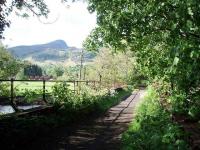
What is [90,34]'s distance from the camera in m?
14.5

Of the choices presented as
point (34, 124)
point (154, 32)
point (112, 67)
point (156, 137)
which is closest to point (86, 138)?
point (34, 124)

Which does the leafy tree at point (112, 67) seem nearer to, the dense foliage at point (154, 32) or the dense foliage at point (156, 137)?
the dense foliage at point (154, 32)

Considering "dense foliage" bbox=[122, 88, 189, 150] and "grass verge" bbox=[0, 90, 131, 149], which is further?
"grass verge" bbox=[0, 90, 131, 149]

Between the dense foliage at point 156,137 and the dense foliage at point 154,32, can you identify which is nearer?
the dense foliage at point 154,32

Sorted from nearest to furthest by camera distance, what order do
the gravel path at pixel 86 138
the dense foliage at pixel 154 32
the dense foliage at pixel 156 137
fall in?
the dense foliage at pixel 154 32 < the dense foliage at pixel 156 137 < the gravel path at pixel 86 138

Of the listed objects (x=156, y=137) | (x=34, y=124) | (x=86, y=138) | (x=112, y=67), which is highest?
(x=112, y=67)

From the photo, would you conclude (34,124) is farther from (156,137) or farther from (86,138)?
(156,137)

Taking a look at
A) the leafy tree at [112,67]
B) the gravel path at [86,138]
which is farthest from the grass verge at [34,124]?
the leafy tree at [112,67]

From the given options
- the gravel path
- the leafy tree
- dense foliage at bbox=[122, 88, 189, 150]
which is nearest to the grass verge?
the gravel path

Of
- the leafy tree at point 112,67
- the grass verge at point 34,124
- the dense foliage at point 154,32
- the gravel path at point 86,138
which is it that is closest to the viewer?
the dense foliage at point 154,32

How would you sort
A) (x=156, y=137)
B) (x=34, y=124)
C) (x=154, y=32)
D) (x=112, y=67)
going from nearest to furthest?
1. (x=156, y=137)
2. (x=34, y=124)
3. (x=154, y=32)
4. (x=112, y=67)

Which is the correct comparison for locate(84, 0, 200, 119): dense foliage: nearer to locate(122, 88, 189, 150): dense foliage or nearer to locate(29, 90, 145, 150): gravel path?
locate(122, 88, 189, 150): dense foliage

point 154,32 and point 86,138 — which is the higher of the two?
point 154,32

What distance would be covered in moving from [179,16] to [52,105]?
30.2ft
